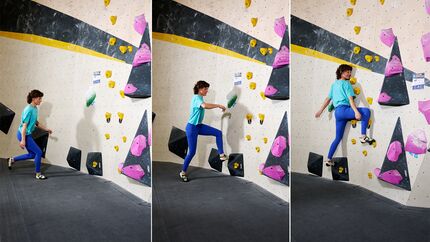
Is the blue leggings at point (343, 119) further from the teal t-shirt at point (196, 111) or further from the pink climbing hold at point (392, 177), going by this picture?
the teal t-shirt at point (196, 111)

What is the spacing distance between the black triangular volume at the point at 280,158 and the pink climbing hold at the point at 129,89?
0.99m

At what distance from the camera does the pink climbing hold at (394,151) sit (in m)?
2.06

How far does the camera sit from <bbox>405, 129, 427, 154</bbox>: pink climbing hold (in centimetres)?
200

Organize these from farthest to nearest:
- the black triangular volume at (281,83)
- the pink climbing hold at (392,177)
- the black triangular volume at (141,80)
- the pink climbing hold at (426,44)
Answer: the black triangular volume at (141,80) → the black triangular volume at (281,83) → the pink climbing hold at (392,177) → the pink climbing hold at (426,44)

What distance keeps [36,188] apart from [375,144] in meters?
2.18

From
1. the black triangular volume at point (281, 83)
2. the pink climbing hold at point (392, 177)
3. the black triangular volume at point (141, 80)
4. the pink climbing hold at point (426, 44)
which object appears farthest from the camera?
the black triangular volume at point (141, 80)

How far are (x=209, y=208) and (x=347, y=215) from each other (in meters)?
0.88

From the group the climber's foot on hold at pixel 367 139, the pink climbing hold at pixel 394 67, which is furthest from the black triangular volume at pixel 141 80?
the pink climbing hold at pixel 394 67

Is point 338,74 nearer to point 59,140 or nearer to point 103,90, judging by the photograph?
point 103,90

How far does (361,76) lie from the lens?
2117mm

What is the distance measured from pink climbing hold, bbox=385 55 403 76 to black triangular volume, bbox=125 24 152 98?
4.88 ft

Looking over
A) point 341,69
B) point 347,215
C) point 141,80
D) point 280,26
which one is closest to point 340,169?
point 347,215

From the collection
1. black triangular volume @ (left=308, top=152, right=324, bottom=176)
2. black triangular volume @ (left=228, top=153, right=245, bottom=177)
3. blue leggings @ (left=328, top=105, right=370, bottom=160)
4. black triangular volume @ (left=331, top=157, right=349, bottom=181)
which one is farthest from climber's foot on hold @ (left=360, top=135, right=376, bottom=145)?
black triangular volume @ (left=228, top=153, right=245, bottom=177)

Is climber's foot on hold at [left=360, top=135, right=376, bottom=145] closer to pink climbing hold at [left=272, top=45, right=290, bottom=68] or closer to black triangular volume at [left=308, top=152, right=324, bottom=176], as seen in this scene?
black triangular volume at [left=308, top=152, right=324, bottom=176]
